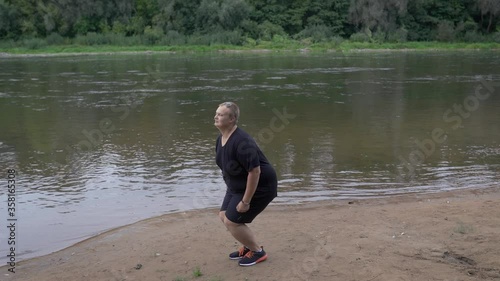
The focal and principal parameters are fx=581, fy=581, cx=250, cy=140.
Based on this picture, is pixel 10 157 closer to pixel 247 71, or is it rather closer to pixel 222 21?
pixel 247 71

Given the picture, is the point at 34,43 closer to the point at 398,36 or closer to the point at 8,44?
the point at 8,44

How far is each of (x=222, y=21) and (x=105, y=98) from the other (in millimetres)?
44580

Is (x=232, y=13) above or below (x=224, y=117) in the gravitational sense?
above

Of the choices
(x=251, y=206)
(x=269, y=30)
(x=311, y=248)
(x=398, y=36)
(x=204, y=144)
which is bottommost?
(x=398, y=36)

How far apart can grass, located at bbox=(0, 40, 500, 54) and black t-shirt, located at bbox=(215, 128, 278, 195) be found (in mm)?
53473

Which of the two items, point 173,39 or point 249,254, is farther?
point 173,39

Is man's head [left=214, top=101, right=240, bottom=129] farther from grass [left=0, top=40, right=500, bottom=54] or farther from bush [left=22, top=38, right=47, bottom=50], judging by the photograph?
bush [left=22, top=38, right=47, bottom=50]

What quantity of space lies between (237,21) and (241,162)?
61896 millimetres

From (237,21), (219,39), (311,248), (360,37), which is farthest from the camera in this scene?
(237,21)

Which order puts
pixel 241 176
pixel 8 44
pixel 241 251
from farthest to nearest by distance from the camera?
pixel 8 44 < pixel 241 251 < pixel 241 176

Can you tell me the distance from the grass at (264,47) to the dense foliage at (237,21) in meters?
1.69

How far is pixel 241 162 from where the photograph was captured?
212 inches

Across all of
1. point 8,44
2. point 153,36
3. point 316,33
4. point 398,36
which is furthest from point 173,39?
point 398,36

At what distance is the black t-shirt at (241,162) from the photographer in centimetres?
536
